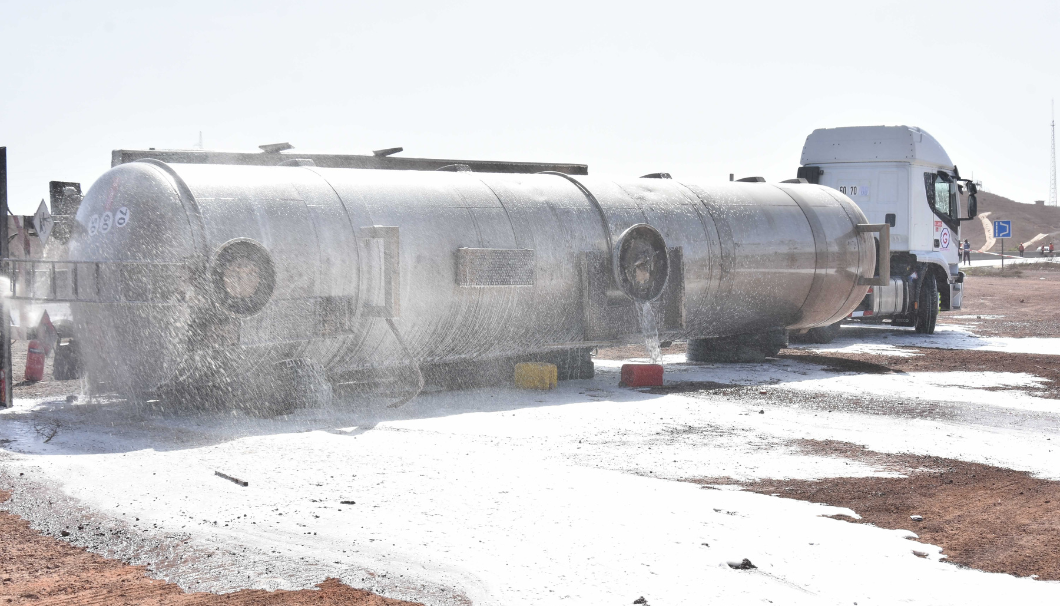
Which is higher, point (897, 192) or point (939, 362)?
point (897, 192)

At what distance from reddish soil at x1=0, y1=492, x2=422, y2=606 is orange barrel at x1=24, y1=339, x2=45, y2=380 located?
813 centimetres

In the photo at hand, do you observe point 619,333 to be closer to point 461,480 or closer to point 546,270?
point 546,270

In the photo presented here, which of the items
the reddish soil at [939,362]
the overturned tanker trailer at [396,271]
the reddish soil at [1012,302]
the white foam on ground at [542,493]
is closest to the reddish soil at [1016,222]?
the reddish soil at [1012,302]

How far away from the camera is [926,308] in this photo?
2216 cm

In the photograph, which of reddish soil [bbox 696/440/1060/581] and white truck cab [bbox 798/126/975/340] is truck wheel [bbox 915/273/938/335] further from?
reddish soil [bbox 696/440/1060/581]

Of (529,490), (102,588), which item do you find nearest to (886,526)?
(529,490)

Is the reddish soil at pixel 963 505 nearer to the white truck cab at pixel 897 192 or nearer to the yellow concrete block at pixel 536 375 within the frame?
the yellow concrete block at pixel 536 375

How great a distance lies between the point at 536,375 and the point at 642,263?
223cm

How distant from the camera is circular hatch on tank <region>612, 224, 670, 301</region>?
14.2 metres

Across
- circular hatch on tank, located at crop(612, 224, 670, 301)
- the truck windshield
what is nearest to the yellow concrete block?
circular hatch on tank, located at crop(612, 224, 670, 301)

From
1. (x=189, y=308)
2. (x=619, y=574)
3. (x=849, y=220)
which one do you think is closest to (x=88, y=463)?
(x=189, y=308)

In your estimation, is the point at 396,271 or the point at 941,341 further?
the point at 941,341

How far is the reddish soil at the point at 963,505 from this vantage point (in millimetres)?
6359

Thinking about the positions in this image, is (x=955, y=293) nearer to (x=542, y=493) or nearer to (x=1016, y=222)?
(x=542, y=493)
